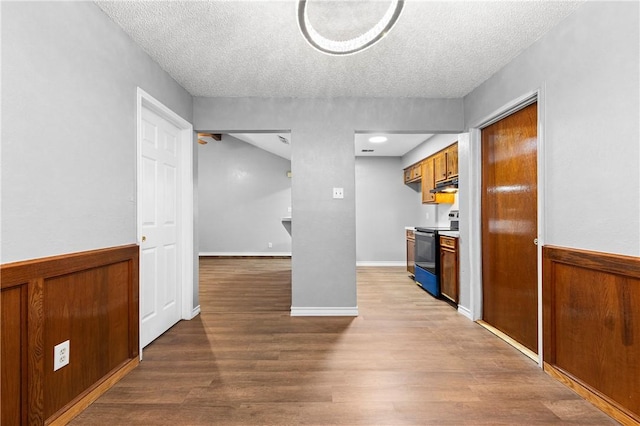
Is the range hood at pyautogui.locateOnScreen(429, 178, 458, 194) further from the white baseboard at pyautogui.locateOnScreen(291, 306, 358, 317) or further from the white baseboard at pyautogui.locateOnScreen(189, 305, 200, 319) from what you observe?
the white baseboard at pyautogui.locateOnScreen(189, 305, 200, 319)

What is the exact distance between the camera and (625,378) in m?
1.50

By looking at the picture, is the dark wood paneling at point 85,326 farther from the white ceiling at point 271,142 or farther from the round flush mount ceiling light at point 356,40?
the white ceiling at point 271,142

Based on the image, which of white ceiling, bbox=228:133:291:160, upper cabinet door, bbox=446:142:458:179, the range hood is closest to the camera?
upper cabinet door, bbox=446:142:458:179

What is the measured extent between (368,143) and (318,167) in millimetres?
2331

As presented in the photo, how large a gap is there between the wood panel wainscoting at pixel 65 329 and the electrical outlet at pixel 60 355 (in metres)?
0.02

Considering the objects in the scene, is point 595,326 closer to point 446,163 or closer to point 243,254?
point 446,163

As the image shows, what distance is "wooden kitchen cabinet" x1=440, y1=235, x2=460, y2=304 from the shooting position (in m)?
3.40

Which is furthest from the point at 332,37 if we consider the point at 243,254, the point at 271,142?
the point at 243,254

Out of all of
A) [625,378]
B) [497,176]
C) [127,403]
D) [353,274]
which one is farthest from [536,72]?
[127,403]

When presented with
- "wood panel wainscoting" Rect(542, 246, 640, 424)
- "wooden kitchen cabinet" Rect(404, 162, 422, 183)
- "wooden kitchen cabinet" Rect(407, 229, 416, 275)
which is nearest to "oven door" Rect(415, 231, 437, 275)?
"wooden kitchen cabinet" Rect(407, 229, 416, 275)

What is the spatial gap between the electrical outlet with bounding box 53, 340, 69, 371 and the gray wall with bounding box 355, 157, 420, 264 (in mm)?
5075

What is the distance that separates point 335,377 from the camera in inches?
75.9

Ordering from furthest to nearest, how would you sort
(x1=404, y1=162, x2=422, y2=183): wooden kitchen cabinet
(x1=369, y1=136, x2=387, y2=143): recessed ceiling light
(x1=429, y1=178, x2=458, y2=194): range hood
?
(x1=404, y1=162, x2=422, y2=183): wooden kitchen cabinet → (x1=369, y1=136, x2=387, y2=143): recessed ceiling light → (x1=429, y1=178, x2=458, y2=194): range hood

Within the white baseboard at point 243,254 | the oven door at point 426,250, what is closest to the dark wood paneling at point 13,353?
the oven door at point 426,250
